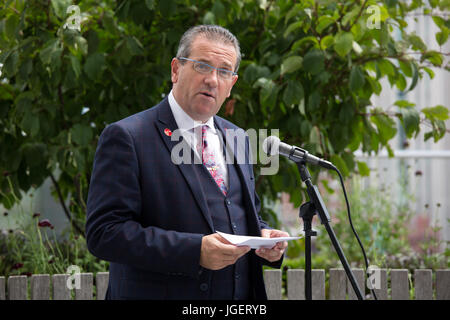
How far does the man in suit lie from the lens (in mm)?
1394

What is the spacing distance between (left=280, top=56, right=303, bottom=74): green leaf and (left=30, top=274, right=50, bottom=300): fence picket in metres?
1.56

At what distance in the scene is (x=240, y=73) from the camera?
2.99 metres

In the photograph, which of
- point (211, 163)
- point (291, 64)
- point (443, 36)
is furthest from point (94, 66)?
point (443, 36)

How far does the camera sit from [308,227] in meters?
1.48

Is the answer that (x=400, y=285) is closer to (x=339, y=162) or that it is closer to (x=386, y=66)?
(x=339, y=162)

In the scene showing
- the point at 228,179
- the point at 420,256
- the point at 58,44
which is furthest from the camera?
the point at 420,256

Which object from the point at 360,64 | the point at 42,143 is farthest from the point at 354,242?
the point at 42,143

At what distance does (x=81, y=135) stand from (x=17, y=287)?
2.68 ft

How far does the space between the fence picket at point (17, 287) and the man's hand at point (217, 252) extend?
4.98 ft

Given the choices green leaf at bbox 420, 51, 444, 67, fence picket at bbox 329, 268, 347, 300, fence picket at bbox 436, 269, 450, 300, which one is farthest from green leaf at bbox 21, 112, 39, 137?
fence picket at bbox 436, 269, 450, 300

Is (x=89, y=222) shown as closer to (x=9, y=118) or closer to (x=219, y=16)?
(x=219, y=16)

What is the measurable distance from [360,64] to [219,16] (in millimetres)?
783

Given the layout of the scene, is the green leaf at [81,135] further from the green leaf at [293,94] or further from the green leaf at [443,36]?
the green leaf at [443,36]

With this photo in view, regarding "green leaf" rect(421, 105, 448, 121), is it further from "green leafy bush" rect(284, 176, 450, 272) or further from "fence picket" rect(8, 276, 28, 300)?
"fence picket" rect(8, 276, 28, 300)
